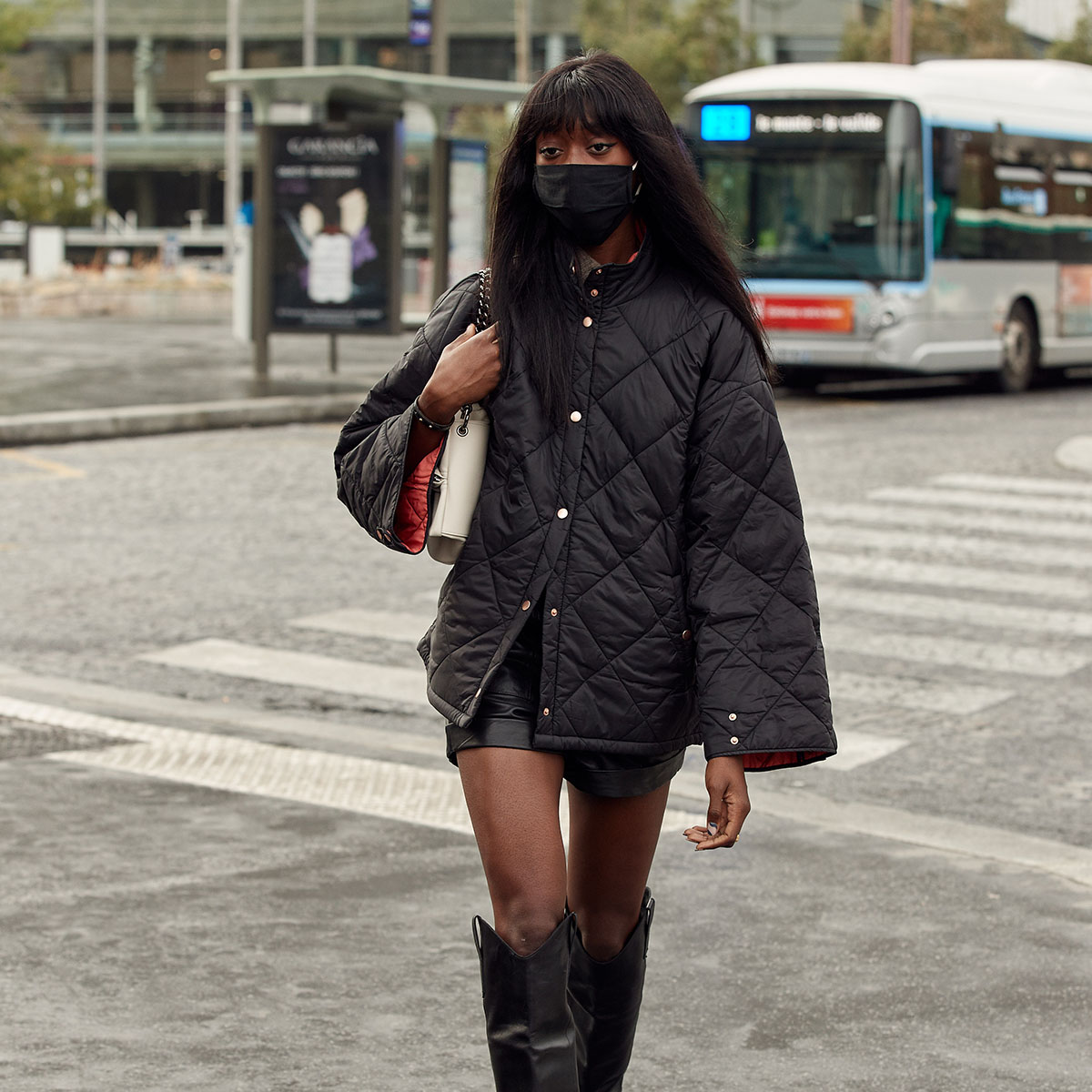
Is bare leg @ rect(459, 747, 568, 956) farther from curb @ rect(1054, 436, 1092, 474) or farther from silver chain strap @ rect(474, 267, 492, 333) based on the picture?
curb @ rect(1054, 436, 1092, 474)

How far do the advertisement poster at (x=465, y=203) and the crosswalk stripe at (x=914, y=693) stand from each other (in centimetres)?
1345

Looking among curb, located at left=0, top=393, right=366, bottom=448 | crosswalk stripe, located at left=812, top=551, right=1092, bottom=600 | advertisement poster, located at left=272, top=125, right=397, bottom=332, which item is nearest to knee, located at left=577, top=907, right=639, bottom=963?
crosswalk stripe, located at left=812, top=551, right=1092, bottom=600

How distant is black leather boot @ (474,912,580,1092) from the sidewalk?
1257 cm

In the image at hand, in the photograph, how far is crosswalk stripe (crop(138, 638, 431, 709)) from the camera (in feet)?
24.1

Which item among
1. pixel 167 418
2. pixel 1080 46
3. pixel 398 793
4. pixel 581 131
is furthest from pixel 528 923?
pixel 1080 46

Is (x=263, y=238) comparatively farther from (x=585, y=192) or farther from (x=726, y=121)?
(x=585, y=192)

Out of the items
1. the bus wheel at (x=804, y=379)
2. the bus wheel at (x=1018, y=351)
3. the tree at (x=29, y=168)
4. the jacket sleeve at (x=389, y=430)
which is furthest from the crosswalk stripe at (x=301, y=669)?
the tree at (x=29, y=168)

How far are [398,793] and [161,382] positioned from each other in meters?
13.5

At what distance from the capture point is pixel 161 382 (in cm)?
1875

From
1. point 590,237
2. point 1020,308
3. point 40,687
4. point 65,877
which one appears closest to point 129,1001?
point 65,877

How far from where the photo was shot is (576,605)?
3.01m

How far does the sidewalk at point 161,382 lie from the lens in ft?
51.7

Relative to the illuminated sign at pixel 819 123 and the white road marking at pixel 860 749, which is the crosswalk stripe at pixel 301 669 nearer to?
the white road marking at pixel 860 749

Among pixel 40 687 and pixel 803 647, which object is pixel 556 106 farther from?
pixel 40 687
